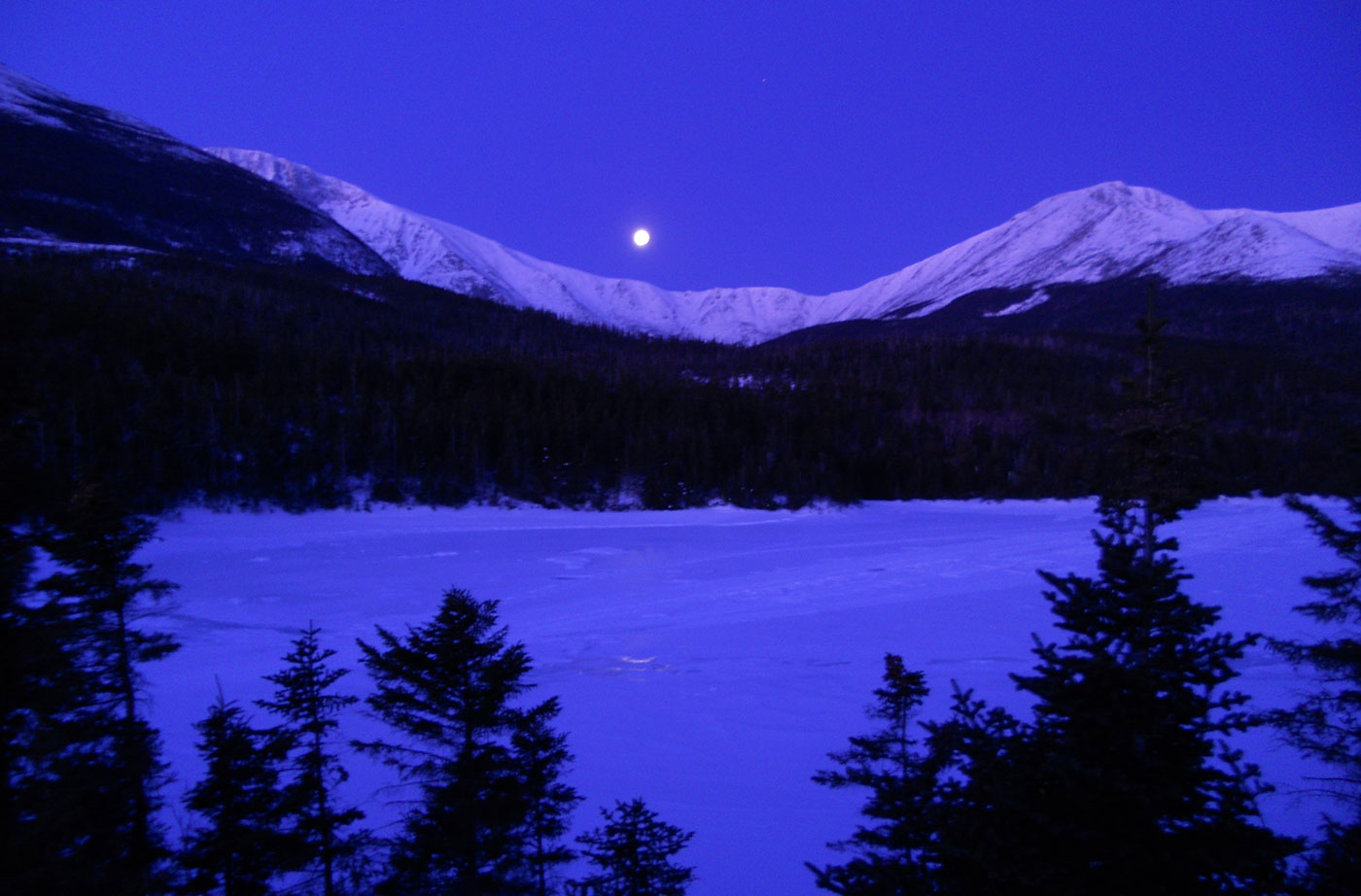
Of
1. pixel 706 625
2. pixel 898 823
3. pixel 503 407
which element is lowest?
pixel 706 625

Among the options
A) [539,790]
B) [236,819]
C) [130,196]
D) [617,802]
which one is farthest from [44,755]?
[130,196]

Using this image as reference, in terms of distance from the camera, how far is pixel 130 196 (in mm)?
138375

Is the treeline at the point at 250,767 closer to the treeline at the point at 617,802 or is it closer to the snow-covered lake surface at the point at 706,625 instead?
the treeline at the point at 617,802

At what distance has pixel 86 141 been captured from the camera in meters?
→ 155

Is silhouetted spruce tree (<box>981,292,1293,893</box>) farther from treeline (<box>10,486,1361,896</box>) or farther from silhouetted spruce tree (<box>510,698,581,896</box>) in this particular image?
silhouetted spruce tree (<box>510,698,581,896</box>)

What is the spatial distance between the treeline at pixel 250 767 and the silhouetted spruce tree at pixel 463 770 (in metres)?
0.02

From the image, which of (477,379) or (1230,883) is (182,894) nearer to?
(1230,883)

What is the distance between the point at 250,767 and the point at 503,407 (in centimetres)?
5517

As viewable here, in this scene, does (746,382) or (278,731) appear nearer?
(278,731)

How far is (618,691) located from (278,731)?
715 cm

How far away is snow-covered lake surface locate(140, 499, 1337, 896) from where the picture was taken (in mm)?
8578

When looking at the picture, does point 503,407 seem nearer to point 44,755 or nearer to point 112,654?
point 112,654

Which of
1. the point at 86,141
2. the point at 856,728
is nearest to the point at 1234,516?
the point at 856,728

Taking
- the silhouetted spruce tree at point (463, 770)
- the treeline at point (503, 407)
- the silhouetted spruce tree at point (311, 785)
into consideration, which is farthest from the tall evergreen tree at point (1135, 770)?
the treeline at point (503, 407)
